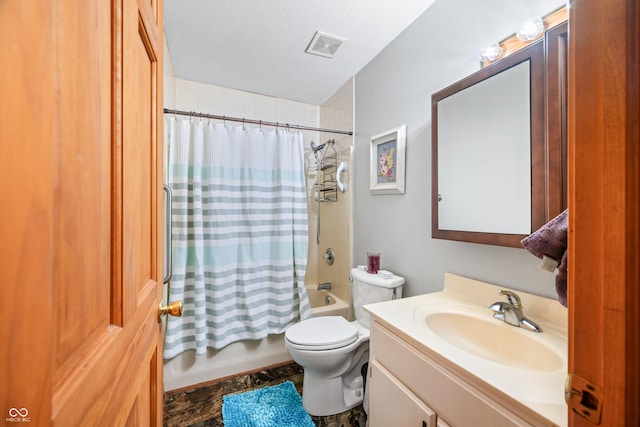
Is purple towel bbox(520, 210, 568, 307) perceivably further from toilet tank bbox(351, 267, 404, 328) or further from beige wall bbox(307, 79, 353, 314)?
beige wall bbox(307, 79, 353, 314)

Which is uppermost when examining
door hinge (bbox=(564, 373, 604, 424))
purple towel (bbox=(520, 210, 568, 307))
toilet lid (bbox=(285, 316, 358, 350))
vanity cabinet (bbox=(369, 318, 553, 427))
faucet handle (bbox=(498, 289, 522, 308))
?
purple towel (bbox=(520, 210, 568, 307))

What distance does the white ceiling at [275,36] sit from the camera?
1431 millimetres

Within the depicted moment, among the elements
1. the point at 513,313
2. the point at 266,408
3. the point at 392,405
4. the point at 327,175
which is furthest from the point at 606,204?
the point at 327,175

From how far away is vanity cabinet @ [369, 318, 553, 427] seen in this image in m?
0.64

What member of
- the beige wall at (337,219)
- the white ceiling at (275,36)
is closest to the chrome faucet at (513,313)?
the beige wall at (337,219)

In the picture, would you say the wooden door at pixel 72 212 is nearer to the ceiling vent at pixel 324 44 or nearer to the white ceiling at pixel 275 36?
the white ceiling at pixel 275 36

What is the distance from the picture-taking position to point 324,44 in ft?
5.68

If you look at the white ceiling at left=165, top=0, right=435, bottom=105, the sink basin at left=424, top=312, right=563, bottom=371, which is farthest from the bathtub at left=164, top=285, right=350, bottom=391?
the white ceiling at left=165, top=0, right=435, bottom=105

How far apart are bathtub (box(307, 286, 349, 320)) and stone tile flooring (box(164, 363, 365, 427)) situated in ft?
1.48

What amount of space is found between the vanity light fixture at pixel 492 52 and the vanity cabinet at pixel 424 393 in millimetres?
1220

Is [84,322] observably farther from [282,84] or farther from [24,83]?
[282,84]

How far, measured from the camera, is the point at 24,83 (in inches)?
8.6

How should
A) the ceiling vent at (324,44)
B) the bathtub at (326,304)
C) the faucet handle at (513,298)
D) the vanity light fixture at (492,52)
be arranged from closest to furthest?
the faucet handle at (513,298) < the vanity light fixture at (492,52) < the ceiling vent at (324,44) < the bathtub at (326,304)

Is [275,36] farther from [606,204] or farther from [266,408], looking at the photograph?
[266,408]
